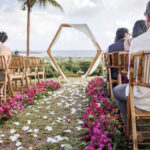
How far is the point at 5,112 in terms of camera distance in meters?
3.18

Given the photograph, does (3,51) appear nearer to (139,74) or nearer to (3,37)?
(3,37)

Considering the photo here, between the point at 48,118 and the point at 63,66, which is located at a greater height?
the point at 63,66

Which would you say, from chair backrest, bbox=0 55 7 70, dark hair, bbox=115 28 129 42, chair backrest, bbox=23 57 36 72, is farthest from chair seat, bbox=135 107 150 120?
chair backrest, bbox=23 57 36 72

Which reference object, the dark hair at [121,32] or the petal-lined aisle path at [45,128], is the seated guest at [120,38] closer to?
the dark hair at [121,32]

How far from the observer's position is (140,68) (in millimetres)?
1602

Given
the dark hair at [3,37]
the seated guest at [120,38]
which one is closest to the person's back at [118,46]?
the seated guest at [120,38]

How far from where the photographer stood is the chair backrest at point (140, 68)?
5.13ft

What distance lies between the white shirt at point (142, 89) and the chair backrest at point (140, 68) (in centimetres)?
11

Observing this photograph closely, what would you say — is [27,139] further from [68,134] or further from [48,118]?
[48,118]

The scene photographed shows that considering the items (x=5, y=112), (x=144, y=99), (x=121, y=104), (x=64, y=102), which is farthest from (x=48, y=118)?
(x=144, y=99)

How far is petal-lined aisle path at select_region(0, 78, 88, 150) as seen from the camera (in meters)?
2.36

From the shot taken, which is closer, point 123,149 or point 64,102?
point 123,149

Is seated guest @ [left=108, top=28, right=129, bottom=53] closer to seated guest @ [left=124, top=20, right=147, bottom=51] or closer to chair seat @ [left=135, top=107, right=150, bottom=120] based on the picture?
seated guest @ [left=124, top=20, right=147, bottom=51]

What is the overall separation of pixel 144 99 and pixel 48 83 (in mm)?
4476
